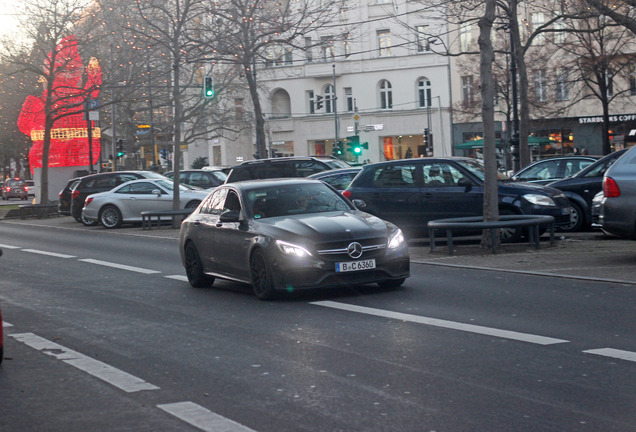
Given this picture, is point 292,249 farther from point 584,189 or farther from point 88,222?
point 88,222

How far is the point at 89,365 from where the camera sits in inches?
323

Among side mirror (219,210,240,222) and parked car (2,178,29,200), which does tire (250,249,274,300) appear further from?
parked car (2,178,29,200)

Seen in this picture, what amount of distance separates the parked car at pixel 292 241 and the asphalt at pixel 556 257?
2.58 metres

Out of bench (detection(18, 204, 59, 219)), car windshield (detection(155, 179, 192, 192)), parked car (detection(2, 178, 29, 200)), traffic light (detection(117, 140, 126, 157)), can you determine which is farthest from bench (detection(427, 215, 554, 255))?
parked car (detection(2, 178, 29, 200))

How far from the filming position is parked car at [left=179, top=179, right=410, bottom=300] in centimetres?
1155

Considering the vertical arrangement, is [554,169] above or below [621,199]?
above

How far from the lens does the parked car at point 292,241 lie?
37.9 feet

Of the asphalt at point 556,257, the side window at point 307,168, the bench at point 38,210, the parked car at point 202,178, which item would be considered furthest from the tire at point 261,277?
the bench at point 38,210

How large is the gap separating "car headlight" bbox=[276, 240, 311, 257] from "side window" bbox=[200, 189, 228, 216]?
1.99 metres

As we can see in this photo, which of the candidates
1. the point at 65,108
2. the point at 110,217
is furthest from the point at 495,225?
the point at 65,108

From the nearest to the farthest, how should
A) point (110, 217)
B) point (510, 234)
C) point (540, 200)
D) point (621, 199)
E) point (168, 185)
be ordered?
point (621, 199), point (540, 200), point (510, 234), point (110, 217), point (168, 185)

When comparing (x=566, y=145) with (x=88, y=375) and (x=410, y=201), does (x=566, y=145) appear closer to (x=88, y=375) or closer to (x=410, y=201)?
(x=410, y=201)

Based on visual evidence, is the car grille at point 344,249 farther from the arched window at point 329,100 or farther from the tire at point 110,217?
the arched window at point 329,100

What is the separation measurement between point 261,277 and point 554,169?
43.3ft
